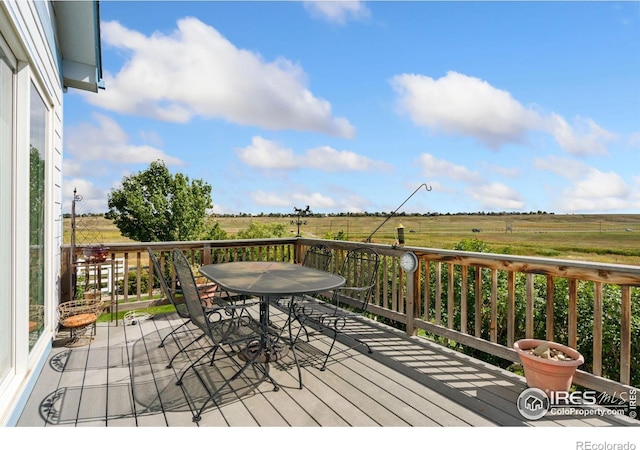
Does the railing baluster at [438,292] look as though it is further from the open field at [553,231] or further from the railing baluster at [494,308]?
the open field at [553,231]

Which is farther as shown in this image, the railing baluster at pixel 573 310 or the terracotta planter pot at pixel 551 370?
the railing baluster at pixel 573 310

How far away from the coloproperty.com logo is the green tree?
76.9ft

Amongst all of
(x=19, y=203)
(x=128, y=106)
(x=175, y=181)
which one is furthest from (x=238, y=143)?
(x=19, y=203)

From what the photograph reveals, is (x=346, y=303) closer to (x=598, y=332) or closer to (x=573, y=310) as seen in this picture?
(x=573, y=310)

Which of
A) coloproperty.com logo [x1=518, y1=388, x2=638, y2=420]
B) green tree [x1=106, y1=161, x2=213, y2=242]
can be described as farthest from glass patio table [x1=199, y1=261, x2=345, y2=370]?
green tree [x1=106, y1=161, x2=213, y2=242]

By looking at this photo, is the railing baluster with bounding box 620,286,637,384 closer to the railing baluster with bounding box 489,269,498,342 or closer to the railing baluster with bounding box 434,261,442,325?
the railing baluster with bounding box 489,269,498,342

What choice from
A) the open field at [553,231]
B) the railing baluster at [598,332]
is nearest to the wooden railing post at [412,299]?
the railing baluster at [598,332]

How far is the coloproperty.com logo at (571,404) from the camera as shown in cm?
221

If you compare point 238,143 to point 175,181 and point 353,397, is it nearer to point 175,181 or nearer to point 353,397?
point 175,181

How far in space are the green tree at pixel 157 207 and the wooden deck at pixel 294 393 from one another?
21.3m

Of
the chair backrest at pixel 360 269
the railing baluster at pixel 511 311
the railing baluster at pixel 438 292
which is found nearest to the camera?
the railing baluster at pixel 511 311

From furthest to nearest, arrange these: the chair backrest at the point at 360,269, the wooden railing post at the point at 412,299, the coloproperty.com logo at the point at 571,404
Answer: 1. the chair backrest at the point at 360,269
2. the wooden railing post at the point at 412,299
3. the coloproperty.com logo at the point at 571,404

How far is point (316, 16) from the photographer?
22.0 ft

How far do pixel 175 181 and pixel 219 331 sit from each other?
23.9 meters
